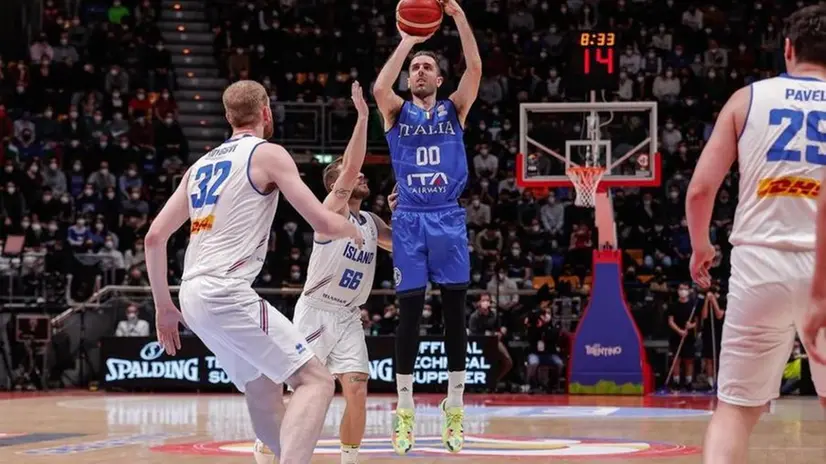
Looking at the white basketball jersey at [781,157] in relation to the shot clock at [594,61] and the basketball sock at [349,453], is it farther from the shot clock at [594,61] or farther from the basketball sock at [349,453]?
the shot clock at [594,61]

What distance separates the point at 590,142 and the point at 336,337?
11.0 meters

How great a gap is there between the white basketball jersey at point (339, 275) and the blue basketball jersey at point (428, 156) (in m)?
0.47

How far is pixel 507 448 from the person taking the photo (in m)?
9.98

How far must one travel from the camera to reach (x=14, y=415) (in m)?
14.0

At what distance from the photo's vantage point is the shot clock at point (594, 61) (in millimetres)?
17969

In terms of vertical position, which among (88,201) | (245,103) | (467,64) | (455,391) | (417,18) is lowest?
(455,391)

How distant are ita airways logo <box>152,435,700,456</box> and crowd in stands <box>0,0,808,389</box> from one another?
28.3 ft

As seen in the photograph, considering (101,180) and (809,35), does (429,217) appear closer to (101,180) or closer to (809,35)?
(809,35)

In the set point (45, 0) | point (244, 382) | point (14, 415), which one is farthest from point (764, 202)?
point (45, 0)

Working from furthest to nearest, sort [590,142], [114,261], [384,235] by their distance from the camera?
1. [114,261]
2. [590,142]
3. [384,235]

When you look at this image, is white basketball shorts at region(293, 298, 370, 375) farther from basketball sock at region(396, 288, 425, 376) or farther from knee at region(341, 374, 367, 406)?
basketball sock at region(396, 288, 425, 376)

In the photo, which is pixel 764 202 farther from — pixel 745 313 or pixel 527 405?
pixel 527 405

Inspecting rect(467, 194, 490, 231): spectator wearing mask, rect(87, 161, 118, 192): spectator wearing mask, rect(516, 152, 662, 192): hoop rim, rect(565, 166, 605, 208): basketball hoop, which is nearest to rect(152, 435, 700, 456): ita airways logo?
rect(565, 166, 605, 208): basketball hoop

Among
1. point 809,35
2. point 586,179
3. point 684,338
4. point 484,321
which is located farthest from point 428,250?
point 684,338
